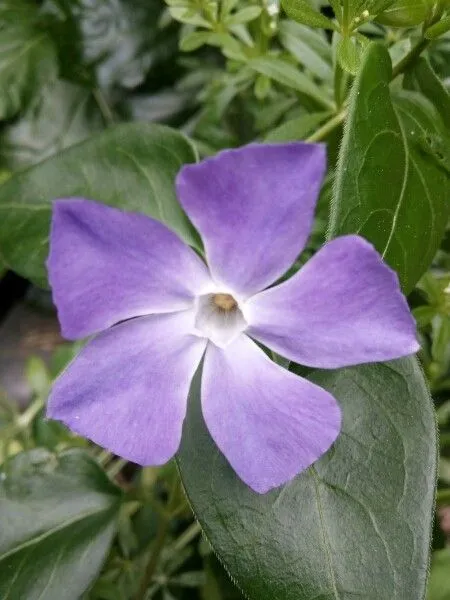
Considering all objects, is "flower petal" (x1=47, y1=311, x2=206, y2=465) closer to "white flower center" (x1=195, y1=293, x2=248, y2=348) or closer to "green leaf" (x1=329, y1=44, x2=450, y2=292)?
"white flower center" (x1=195, y1=293, x2=248, y2=348)

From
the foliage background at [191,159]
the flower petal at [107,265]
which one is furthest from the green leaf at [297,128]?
the flower petal at [107,265]

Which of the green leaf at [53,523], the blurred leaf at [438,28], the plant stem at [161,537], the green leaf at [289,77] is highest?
the blurred leaf at [438,28]

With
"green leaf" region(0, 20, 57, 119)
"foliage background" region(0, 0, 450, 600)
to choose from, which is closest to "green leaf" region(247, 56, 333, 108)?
"foliage background" region(0, 0, 450, 600)

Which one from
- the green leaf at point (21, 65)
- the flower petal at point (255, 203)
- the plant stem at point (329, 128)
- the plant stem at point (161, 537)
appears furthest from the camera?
the green leaf at point (21, 65)

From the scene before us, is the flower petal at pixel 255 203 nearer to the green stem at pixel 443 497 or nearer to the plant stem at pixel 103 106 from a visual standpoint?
the green stem at pixel 443 497

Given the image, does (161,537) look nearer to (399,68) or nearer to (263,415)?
(263,415)

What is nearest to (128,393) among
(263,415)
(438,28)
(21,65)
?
(263,415)

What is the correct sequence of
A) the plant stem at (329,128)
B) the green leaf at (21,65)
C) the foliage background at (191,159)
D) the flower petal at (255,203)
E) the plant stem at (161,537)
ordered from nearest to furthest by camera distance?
the flower petal at (255,203) → the foliage background at (191,159) → the plant stem at (329,128) → the plant stem at (161,537) → the green leaf at (21,65)
